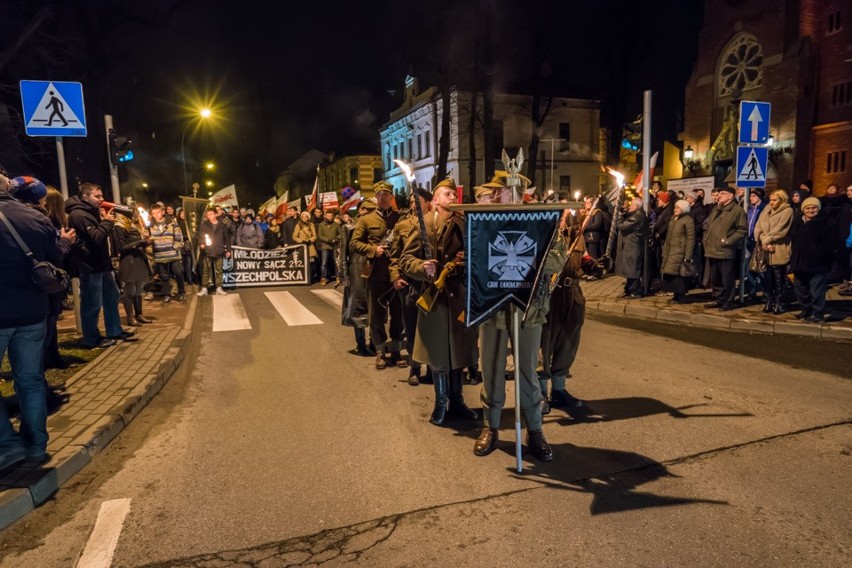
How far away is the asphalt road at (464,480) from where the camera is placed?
3.13m

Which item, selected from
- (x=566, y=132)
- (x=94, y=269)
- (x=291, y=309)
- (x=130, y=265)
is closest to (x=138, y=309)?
(x=130, y=265)

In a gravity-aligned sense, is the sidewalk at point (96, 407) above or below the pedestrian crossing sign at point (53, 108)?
below

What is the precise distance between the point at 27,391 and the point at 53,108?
18.1 feet

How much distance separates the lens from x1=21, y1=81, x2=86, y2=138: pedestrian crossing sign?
793 cm

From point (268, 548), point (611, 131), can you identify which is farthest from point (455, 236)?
point (611, 131)

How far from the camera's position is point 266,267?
16.2m

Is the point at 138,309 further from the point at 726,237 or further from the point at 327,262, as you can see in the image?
the point at 726,237

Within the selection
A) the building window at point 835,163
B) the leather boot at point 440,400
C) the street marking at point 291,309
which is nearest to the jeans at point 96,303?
the street marking at point 291,309

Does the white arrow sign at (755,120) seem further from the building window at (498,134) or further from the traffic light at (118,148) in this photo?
the building window at (498,134)

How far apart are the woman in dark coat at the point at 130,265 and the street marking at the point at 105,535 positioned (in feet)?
21.7

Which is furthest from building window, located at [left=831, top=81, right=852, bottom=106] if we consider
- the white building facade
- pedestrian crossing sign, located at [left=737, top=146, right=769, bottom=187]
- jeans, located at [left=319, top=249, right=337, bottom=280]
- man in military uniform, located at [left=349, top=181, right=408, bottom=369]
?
man in military uniform, located at [left=349, top=181, right=408, bottom=369]

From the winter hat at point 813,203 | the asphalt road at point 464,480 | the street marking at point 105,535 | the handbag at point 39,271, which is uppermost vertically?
the winter hat at point 813,203

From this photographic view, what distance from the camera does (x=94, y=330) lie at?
26.2ft

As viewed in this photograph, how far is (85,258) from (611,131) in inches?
1420
